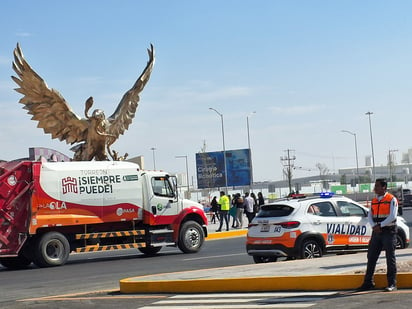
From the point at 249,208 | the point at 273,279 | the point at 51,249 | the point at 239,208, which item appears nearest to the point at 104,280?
the point at 273,279

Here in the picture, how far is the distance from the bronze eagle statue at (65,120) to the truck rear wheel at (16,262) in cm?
852

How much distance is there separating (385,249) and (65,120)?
20.5 m

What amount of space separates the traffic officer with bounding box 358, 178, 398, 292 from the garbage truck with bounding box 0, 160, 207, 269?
11807 mm

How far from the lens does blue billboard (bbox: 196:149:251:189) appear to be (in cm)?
7150

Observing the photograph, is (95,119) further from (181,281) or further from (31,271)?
(181,281)

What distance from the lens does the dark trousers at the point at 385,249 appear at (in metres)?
10.8

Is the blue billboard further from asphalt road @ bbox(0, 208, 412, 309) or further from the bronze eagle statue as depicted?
asphalt road @ bbox(0, 208, 412, 309)

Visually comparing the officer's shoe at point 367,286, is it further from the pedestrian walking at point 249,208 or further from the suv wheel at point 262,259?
the pedestrian walking at point 249,208

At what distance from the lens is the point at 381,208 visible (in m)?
11.1

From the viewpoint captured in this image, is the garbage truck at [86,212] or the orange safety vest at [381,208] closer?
the orange safety vest at [381,208]

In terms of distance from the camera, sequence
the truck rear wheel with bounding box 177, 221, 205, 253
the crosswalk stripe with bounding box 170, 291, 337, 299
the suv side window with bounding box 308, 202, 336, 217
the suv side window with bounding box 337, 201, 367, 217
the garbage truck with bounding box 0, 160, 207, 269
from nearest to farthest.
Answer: the crosswalk stripe with bounding box 170, 291, 337, 299, the suv side window with bounding box 308, 202, 336, 217, the suv side window with bounding box 337, 201, 367, 217, the garbage truck with bounding box 0, 160, 207, 269, the truck rear wheel with bounding box 177, 221, 205, 253

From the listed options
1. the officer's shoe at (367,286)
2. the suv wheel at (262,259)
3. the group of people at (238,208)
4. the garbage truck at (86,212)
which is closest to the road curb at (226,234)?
the group of people at (238,208)

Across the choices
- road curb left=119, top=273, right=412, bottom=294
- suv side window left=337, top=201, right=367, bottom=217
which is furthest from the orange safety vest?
suv side window left=337, top=201, right=367, bottom=217

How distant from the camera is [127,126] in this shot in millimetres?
31703
